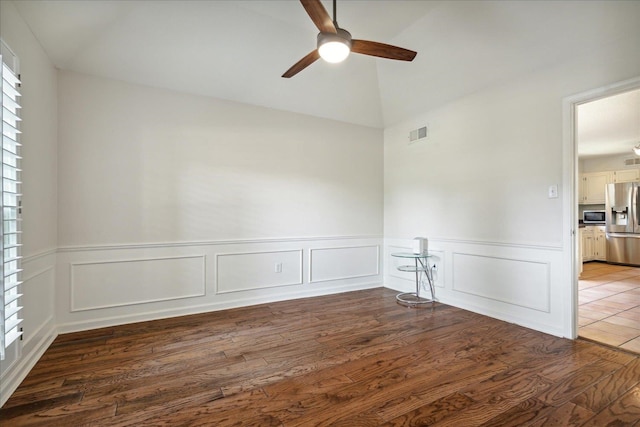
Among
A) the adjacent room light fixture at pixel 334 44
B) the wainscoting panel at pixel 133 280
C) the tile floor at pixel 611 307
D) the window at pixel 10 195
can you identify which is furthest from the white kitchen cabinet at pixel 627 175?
the window at pixel 10 195

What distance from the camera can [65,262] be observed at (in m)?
3.09

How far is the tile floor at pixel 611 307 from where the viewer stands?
295 cm

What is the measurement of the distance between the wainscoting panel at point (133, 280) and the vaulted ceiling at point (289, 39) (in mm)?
1944

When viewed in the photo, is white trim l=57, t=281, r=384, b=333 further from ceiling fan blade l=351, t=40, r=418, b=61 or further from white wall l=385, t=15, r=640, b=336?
ceiling fan blade l=351, t=40, r=418, b=61

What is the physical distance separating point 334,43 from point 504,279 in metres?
2.96

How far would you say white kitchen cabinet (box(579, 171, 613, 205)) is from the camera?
751cm

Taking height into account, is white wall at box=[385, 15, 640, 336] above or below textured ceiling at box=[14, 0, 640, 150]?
below

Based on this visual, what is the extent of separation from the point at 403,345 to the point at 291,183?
246 cm

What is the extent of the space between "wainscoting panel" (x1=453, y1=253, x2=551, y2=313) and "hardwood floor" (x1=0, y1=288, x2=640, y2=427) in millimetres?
338

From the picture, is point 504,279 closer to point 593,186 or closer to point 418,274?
point 418,274

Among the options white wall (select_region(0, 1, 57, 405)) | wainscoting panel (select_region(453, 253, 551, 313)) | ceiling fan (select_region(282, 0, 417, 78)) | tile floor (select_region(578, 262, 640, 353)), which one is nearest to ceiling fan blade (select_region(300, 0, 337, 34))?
ceiling fan (select_region(282, 0, 417, 78))

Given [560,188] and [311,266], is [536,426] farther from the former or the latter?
[311,266]

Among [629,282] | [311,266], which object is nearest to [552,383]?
[311,266]

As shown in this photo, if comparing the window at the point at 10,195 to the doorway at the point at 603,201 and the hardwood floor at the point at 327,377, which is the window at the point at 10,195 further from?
the doorway at the point at 603,201
